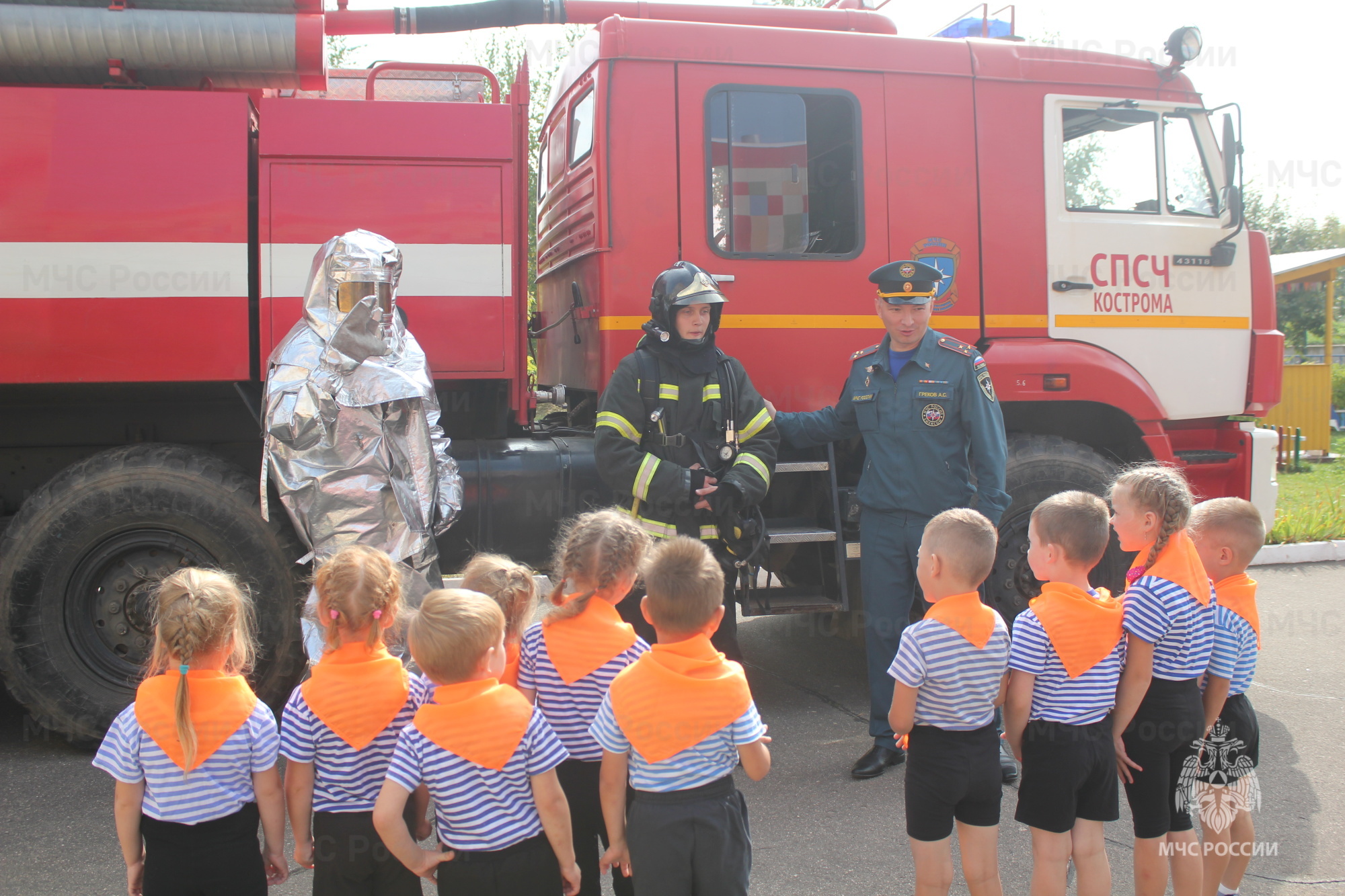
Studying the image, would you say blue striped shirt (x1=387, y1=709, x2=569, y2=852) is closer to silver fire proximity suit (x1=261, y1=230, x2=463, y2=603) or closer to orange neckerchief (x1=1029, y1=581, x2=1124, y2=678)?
orange neckerchief (x1=1029, y1=581, x2=1124, y2=678)

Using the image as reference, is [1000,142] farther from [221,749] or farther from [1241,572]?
[221,749]

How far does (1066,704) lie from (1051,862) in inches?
16.0

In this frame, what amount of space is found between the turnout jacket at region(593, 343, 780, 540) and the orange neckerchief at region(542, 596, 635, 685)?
128 cm

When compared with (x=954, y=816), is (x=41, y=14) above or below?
above

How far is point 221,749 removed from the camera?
81.1 inches

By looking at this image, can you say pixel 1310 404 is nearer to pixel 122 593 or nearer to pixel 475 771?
pixel 122 593

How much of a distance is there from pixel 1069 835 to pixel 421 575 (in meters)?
2.18

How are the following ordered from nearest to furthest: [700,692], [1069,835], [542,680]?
[700,692] → [542,680] → [1069,835]

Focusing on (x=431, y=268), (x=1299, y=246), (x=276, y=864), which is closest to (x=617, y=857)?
(x=276, y=864)

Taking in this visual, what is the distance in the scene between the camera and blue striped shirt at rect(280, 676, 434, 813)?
6.95 ft

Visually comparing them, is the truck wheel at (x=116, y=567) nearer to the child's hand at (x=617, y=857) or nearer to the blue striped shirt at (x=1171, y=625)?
the child's hand at (x=617, y=857)

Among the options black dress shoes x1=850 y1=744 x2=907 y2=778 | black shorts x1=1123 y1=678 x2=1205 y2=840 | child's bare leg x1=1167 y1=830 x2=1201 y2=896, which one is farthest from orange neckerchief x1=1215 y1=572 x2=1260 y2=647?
black dress shoes x1=850 y1=744 x2=907 y2=778

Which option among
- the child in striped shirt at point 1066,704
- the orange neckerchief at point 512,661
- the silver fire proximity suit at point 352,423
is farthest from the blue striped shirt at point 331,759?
the child in striped shirt at point 1066,704

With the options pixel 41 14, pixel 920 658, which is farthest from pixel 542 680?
pixel 41 14
